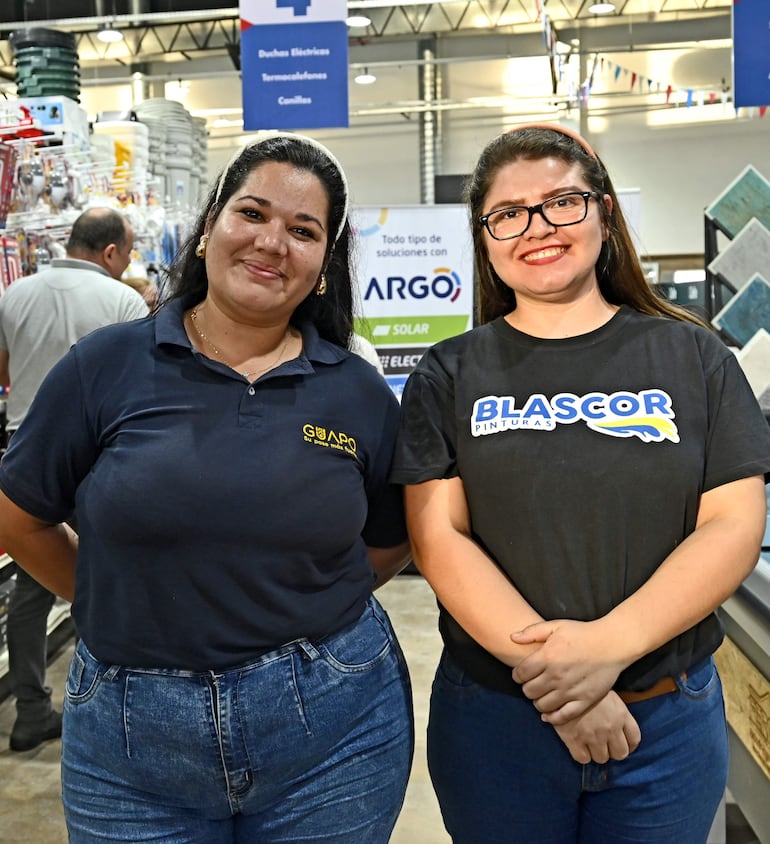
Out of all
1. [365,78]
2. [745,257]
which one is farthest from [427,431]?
[365,78]

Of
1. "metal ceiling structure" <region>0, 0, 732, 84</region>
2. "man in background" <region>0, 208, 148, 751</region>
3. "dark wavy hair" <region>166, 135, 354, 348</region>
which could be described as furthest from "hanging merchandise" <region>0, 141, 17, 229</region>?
"metal ceiling structure" <region>0, 0, 732, 84</region>

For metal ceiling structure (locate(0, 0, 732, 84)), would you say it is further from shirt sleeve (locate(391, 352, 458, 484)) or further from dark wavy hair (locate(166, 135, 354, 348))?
shirt sleeve (locate(391, 352, 458, 484))

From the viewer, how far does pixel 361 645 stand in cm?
135

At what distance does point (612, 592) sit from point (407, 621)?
11.6 feet

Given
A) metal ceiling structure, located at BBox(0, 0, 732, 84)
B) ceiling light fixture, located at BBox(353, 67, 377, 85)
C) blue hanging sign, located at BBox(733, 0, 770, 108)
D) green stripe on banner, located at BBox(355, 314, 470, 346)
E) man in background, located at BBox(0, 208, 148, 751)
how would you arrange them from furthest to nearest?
ceiling light fixture, located at BBox(353, 67, 377, 85) < metal ceiling structure, located at BBox(0, 0, 732, 84) < green stripe on banner, located at BBox(355, 314, 470, 346) < blue hanging sign, located at BBox(733, 0, 770, 108) < man in background, located at BBox(0, 208, 148, 751)

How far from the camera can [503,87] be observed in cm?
1443

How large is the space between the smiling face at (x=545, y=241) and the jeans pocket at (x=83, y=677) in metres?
0.80

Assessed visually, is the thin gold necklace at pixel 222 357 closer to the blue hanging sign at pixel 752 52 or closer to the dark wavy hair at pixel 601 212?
the dark wavy hair at pixel 601 212

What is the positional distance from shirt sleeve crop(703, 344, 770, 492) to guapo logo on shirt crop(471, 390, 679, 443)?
0.06 m

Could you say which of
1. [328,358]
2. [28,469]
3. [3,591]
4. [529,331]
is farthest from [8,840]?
[529,331]

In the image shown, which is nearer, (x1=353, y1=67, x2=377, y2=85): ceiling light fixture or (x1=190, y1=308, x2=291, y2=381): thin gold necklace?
(x1=190, y1=308, x2=291, y2=381): thin gold necklace

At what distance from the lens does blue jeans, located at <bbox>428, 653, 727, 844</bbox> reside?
1.31 m

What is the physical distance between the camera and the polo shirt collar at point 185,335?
1.33m

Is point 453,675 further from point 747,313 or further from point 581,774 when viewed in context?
point 747,313
